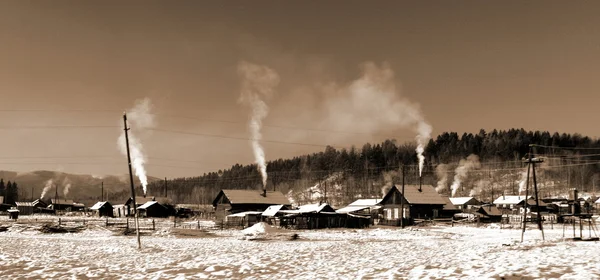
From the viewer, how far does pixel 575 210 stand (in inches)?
1678

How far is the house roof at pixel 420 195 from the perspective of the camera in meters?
84.7

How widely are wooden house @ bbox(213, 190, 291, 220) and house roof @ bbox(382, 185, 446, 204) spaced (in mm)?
20450

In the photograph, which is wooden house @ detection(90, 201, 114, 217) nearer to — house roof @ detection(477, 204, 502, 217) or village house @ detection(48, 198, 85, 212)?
village house @ detection(48, 198, 85, 212)

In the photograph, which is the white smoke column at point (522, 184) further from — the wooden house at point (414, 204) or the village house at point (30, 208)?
the village house at point (30, 208)

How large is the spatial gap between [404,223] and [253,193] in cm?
3231

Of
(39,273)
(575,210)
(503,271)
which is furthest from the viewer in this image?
(575,210)

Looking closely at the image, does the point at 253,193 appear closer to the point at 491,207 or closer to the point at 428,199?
the point at 428,199

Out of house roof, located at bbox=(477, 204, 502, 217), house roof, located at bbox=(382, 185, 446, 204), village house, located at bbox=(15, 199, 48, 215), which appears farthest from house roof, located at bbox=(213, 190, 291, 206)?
village house, located at bbox=(15, 199, 48, 215)

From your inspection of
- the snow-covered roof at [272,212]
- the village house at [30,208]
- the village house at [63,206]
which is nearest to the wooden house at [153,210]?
the snow-covered roof at [272,212]

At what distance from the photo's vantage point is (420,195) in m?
86.7

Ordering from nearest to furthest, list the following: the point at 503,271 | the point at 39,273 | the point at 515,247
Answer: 1. the point at 503,271
2. the point at 39,273
3. the point at 515,247

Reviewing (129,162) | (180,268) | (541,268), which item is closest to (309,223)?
(129,162)

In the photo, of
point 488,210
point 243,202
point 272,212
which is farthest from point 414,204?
point 243,202

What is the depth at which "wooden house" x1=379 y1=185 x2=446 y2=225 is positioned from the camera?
84.4 metres
